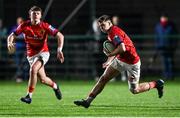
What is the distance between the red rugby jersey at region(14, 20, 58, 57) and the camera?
1446cm

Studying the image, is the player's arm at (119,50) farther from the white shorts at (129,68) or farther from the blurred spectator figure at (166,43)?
the blurred spectator figure at (166,43)

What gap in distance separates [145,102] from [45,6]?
10160 mm

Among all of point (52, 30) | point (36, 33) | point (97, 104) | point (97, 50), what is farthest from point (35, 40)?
point (97, 50)

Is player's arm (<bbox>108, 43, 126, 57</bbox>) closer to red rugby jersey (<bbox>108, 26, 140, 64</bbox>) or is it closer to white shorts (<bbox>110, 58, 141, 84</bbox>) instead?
red rugby jersey (<bbox>108, 26, 140, 64</bbox>)

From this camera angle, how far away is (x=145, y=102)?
14.9m

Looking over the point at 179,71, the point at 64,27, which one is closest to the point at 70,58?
the point at 64,27

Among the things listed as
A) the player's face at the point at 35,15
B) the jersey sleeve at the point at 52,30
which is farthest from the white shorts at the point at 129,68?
the player's face at the point at 35,15

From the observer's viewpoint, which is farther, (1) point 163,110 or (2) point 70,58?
(2) point 70,58

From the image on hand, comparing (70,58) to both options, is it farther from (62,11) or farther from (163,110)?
(163,110)

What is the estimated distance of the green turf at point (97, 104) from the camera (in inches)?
492

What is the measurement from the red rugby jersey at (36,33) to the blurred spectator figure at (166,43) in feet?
31.5

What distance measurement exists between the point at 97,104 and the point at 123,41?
196 cm

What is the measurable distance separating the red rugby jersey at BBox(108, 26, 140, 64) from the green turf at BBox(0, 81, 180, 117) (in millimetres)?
→ 885

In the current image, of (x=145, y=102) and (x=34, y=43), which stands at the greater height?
(x=34, y=43)
